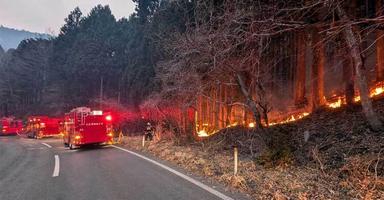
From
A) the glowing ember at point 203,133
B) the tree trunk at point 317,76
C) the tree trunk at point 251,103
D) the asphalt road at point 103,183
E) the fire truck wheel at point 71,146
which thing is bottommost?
the asphalt road at point 103,183

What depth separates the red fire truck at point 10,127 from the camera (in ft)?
160

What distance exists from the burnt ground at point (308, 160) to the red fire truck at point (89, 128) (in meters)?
6.57

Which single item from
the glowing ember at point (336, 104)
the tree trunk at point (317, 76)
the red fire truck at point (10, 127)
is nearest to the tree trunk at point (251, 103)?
the tree trunk at point (317, 76)

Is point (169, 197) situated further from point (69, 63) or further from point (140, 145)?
point (69, 63)

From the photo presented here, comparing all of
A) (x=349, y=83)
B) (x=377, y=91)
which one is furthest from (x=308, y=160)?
(x=377, y=91)

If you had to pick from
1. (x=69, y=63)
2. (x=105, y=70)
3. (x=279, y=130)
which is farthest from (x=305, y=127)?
(x=69, y=63)

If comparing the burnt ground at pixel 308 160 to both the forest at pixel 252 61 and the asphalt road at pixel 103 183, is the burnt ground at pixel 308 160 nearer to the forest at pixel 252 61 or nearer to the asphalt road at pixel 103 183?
the asphalt road at pixel 103 183

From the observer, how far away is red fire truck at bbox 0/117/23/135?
48.8m

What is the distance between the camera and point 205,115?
25.8 m

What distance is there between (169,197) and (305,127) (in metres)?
8.17

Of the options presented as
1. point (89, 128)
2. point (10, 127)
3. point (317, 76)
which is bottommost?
point (10, 127)

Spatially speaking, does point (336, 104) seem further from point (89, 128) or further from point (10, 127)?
point (10, 127)

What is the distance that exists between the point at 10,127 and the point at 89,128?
33.5 metres

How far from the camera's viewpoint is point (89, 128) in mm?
21328
